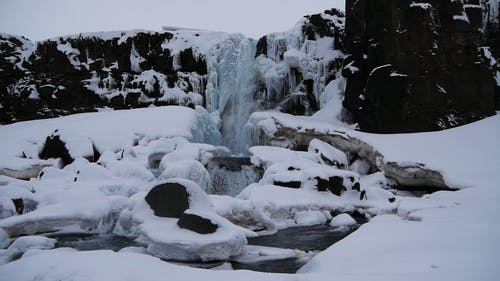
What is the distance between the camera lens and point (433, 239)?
6.44 meters

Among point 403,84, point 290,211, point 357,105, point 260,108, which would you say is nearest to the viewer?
point 290,211

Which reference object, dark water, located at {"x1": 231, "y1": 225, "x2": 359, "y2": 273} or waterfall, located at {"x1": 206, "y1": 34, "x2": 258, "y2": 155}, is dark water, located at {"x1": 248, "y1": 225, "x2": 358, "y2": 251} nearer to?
dark water, located at {"x1": 231, "y1": 225, "x2": 359, "y2": 273}

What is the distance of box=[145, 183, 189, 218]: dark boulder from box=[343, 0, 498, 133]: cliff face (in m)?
13.8

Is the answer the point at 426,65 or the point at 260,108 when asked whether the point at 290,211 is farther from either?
the point at 260,108

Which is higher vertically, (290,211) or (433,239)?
(433,239)

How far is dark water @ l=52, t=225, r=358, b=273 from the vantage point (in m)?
8.52

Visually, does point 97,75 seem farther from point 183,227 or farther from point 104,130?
point 183,227

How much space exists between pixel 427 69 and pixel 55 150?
57.3 ft

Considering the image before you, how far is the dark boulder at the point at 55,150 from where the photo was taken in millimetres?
17891

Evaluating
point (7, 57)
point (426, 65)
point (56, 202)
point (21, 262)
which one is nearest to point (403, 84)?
point (426, 65)

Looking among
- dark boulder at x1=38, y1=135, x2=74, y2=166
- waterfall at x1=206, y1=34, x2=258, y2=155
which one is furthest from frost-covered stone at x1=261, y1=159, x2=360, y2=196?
waterfall at x1=206, y1=34, x2=258, y2=155

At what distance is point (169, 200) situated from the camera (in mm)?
9461

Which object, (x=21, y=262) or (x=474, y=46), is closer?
(x=21, y=262)

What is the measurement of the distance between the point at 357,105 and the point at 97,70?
17.7 meters
